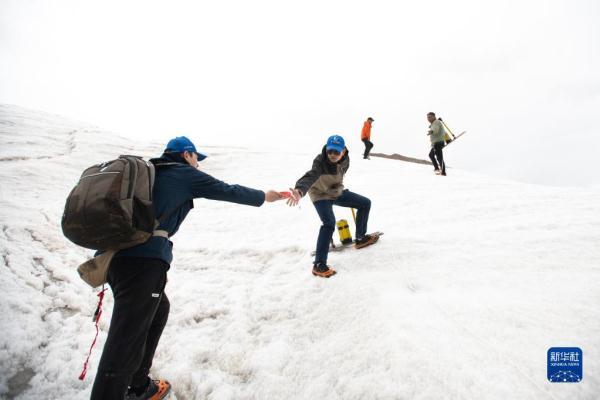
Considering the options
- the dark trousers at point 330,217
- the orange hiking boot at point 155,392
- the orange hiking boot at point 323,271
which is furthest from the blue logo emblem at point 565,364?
the orange hiking boot at point 155,392

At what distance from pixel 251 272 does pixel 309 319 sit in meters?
2.15

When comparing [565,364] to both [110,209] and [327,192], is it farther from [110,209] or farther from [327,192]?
[110,209]

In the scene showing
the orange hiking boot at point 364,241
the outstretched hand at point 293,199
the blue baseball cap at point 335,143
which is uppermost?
the blue baseball cap at point 335,143

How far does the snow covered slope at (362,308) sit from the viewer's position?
2723 millimetres

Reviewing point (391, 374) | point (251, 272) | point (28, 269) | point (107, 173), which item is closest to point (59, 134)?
point (28, 269)

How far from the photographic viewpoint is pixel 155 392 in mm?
2988

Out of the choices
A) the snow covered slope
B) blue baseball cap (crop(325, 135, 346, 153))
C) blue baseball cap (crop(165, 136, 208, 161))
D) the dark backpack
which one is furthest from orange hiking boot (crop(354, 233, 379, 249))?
the dark backpack

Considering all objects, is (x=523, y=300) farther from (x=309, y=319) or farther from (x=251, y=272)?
(x=251, y=272)

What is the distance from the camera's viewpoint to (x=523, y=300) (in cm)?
340

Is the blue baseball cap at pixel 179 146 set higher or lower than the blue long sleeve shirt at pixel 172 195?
higher

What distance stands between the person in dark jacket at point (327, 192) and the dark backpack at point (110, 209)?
249 centimetres

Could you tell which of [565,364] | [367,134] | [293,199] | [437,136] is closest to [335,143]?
[293,199]

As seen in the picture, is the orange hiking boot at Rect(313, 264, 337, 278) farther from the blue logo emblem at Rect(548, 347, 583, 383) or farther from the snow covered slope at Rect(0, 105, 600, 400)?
the blue logo emblem at Rect(548, 347, 583, 383)

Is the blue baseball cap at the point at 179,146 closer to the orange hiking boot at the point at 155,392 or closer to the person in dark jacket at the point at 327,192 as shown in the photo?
the person in dark jacket at the point at 327,192
